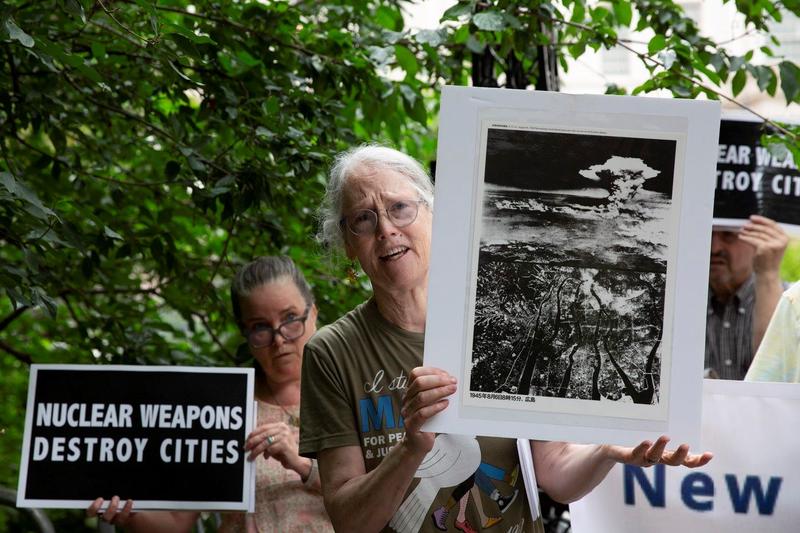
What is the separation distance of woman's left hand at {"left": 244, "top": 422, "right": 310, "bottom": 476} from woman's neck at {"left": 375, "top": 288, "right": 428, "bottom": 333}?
0.83m

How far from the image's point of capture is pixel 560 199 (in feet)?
6.52

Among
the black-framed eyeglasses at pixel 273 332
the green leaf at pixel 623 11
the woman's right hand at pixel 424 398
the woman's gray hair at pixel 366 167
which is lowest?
the woman's right hand at pixel 424 398

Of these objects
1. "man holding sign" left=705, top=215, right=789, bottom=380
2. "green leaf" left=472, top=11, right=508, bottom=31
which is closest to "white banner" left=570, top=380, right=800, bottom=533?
"green leaf" left=472, top=11, right=508, bottom=31

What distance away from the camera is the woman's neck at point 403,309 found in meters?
2.33

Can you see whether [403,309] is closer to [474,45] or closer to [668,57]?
[668,57]

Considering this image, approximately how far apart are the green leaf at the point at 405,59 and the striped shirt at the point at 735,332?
5.47ft

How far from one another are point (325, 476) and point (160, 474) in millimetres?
943

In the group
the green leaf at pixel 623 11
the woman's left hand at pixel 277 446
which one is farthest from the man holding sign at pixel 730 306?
the woman's left hand at pixel 277 446

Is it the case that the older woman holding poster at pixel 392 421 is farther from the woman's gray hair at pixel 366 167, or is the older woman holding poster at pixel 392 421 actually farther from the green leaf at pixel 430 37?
the green leaf at pixel 430 37

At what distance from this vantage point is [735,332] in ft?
14.0

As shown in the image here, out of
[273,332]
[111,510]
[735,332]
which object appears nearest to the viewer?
[111,510]

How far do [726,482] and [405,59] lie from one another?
1.88m

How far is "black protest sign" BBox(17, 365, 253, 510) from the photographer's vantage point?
299 centimetres

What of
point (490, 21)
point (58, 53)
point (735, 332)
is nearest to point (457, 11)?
point (490, 21)
